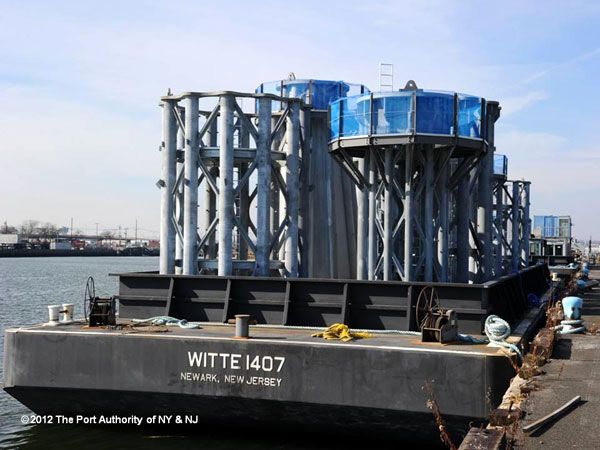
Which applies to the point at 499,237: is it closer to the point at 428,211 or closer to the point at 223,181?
the point at 428,211

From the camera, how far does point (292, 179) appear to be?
20062 mm

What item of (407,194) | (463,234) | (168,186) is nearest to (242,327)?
(168,186)

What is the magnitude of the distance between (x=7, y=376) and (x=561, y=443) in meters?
11.7

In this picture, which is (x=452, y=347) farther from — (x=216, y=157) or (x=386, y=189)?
(x=216, y=157)

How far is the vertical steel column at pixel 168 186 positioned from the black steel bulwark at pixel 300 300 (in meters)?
2.28

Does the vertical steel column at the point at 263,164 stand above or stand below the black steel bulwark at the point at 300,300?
above

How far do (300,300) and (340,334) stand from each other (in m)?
2.12

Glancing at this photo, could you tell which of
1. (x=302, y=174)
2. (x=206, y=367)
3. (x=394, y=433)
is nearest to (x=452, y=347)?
(x=394, y=433)

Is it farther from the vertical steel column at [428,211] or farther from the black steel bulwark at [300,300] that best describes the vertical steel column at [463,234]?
the black steel bulwark at [300,300]

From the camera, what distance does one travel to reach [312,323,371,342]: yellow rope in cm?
1453

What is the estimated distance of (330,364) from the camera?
539 inches

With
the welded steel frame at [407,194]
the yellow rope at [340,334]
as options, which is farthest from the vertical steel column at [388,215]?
the yellow rope at [340,334]

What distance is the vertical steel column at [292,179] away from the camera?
20094 mm

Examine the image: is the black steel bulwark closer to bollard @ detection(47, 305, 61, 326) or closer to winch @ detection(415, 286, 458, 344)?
winch @ detection(415, 286, 458, 344)
